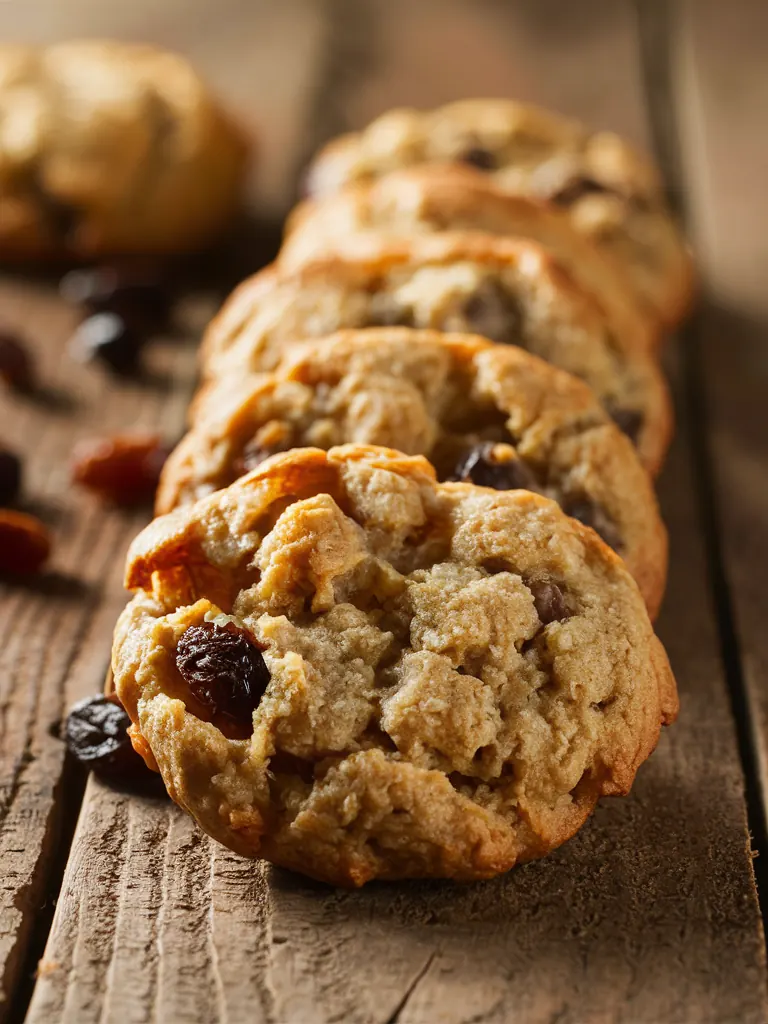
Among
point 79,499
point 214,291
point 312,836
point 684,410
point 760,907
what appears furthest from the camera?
point 214,291

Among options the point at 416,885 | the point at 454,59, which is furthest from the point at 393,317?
the point at 454,59

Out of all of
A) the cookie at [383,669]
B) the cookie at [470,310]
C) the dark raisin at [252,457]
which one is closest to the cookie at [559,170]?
the cookie at [470,310]

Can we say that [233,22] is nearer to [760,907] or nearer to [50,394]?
[50,394]

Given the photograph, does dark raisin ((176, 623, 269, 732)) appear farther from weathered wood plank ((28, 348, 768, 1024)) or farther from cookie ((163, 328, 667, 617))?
cookie ((163, 328, 667, 617))

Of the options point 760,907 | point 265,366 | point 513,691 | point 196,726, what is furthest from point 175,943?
point 265,366

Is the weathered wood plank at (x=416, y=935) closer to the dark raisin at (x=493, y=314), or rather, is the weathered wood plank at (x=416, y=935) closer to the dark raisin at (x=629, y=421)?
the dark raisin at (x=629, y=421)

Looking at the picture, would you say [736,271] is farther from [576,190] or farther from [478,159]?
[478,159]

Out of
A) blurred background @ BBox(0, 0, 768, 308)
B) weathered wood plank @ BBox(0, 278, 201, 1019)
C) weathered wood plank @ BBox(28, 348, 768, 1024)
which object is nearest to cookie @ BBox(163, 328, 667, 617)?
weathered wood plank @ BBox(0, 278, 201, 1019)
